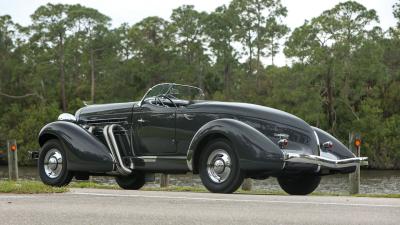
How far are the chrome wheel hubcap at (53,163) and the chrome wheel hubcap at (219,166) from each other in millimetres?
3183

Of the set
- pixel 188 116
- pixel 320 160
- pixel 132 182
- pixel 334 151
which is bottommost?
pixel 132 182

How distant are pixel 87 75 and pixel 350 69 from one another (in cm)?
2905

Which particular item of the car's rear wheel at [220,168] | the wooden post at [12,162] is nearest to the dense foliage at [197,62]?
the wooden post at [12,162]

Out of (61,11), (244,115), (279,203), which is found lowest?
(279,203)

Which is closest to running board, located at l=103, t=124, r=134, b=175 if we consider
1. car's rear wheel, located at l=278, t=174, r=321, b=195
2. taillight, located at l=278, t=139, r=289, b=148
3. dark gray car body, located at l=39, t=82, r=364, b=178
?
dark gray car body, located at l=39, t=82, r=364, b=178

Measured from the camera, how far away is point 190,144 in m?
11.4

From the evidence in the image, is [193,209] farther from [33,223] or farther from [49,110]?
[49,110]

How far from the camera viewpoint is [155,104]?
12.5 m

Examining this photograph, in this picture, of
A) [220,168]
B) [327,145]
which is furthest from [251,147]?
[327,145]

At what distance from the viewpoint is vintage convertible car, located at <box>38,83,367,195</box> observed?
10688mm

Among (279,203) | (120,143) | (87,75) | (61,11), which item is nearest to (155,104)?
(120,143)

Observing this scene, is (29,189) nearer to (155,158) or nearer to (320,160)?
(155,158)

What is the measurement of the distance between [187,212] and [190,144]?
165 inches

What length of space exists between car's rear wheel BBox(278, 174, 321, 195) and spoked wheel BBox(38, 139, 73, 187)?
11.9ft
